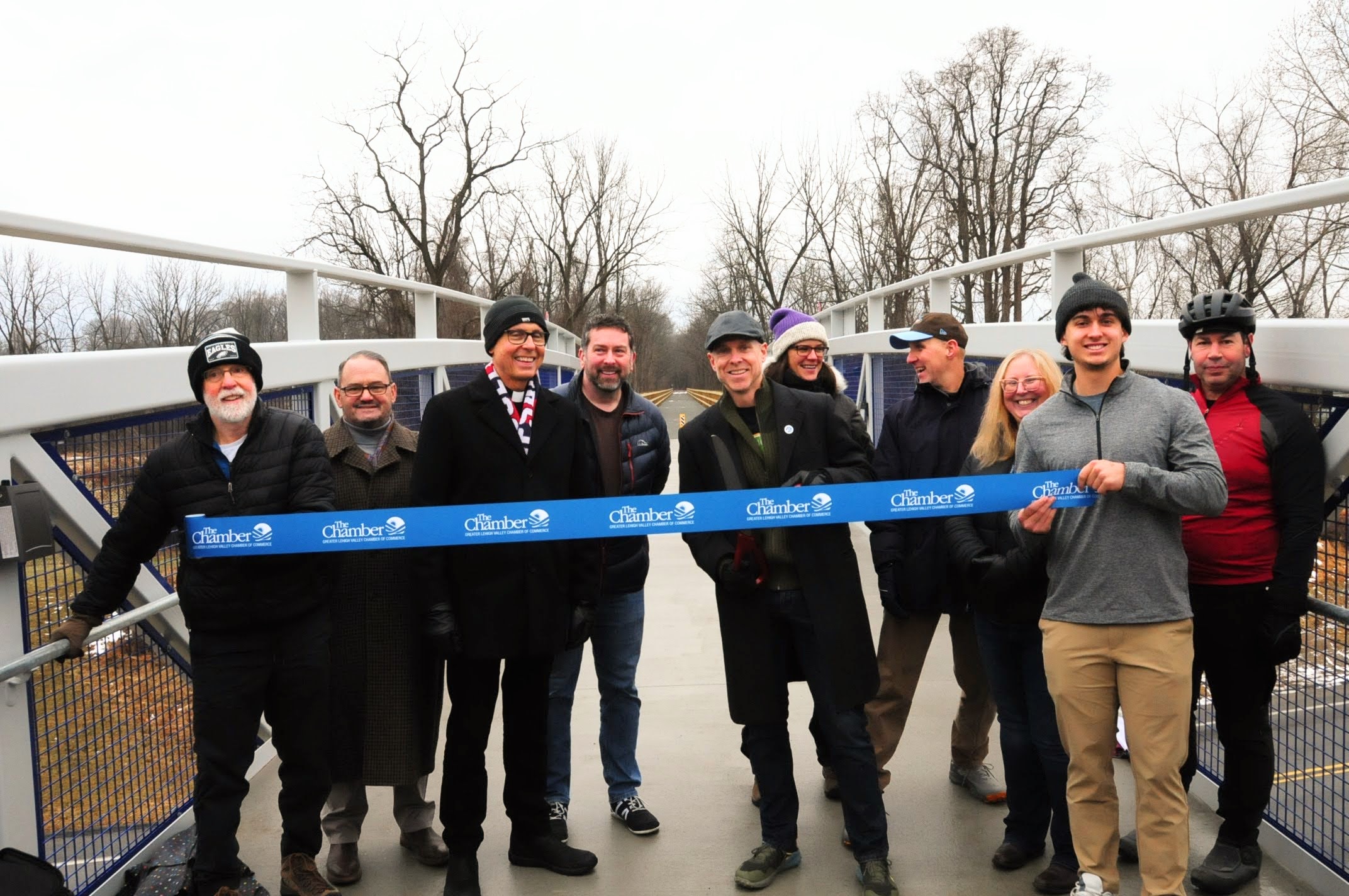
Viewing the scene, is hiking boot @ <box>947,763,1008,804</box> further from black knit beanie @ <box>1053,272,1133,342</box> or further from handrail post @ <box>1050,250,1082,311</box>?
handrail post @ <box>1050,250,1082,311</box>

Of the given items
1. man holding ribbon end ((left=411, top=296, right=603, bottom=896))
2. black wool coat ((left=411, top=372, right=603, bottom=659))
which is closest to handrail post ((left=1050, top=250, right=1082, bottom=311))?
man holding ribbon end ((left=411, top=296, right=603, bottom=896))

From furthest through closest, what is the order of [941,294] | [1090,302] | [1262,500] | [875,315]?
[875,315], [941,294], [1262,500], [1090,302]

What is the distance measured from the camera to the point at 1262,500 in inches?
131

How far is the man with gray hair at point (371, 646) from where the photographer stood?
394 centimetres

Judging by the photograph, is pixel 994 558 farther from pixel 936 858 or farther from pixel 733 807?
pixel 733 807

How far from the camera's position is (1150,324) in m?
4.29

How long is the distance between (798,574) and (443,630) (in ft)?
4.13

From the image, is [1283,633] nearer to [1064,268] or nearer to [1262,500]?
[1262,500]

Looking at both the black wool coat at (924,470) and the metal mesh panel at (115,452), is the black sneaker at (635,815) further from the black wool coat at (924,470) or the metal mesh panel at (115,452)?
the metal mesh panel at (115,452)

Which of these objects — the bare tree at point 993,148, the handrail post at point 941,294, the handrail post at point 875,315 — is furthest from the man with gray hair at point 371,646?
the bare tree at point 993,148

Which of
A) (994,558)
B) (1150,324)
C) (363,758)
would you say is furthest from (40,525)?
(1150,324)

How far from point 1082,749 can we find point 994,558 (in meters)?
0.67

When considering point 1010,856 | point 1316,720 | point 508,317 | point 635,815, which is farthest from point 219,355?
point 1316,720

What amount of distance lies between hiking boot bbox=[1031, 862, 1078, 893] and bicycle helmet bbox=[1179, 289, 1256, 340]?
1889mm
